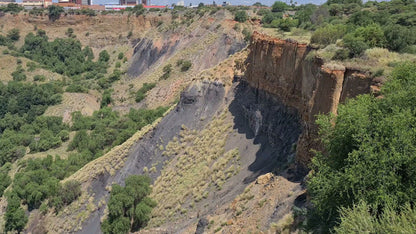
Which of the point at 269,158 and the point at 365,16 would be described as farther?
the point at 365,16

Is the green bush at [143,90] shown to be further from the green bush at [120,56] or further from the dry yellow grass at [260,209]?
the dry yellow grass at [260,209]

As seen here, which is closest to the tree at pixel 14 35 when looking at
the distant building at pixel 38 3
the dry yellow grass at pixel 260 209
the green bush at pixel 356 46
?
the distant building at pixel 38 3

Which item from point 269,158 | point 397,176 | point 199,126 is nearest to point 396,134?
point 397,176

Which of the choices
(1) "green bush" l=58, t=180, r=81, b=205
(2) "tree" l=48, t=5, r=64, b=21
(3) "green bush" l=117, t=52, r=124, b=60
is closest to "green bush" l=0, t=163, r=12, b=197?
(1) "green bush" l=58, t=180, r=81, b=205

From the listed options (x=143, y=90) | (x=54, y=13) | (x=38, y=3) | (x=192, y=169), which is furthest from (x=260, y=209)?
(x=38, y=3)

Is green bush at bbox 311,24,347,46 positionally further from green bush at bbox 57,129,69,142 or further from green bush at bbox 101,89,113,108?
green bush at bbox 101,89,113,108

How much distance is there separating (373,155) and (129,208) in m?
18.0

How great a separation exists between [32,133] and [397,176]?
47528 mm

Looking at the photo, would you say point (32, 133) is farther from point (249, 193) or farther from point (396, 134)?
point (396, 134)

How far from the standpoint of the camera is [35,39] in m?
81.7

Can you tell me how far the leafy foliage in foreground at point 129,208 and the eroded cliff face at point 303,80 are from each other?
34.1 feet

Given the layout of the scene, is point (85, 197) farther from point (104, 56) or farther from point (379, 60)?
point (104, 56)

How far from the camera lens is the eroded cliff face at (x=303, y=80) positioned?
51.7 feet

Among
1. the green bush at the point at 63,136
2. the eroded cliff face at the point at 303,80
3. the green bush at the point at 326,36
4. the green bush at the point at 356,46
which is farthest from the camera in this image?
the green bush at the point at 63,136
